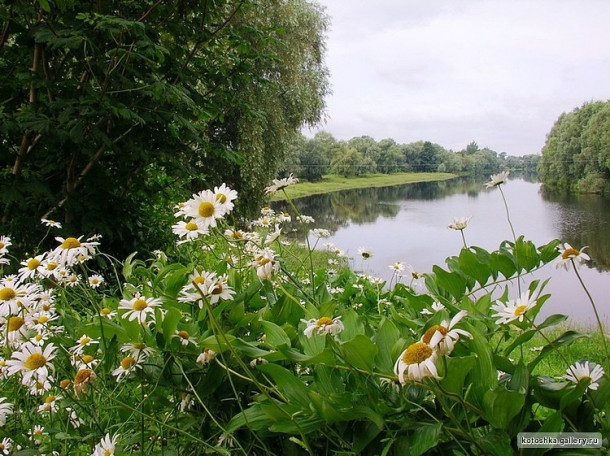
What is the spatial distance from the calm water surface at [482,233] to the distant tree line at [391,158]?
212cm

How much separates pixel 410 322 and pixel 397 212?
14581 millimetres

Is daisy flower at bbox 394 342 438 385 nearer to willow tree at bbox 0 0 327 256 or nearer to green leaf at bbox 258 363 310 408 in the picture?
green leaf at bbox 258 363 310 408

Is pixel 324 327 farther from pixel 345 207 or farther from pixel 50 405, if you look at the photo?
pixel 345 207

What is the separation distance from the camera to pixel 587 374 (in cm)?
46

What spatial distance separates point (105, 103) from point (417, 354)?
165 cm

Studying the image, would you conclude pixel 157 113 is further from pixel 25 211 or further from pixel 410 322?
pixel 410 322

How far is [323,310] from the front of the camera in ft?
1.92

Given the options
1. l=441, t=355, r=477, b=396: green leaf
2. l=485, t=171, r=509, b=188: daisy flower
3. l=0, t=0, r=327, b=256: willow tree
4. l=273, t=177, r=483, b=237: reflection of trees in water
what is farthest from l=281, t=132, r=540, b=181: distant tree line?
l=441, t=355, r=477, b=396: green leaf

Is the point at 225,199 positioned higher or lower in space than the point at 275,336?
higher

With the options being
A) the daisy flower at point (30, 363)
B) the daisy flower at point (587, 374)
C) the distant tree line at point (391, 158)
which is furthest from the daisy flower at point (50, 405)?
the distant tree line at point (391, 158)

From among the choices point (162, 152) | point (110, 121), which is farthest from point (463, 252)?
Result: point (110, 121)

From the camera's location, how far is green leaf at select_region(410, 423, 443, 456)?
0.43 meters

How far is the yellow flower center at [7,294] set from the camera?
0.70 m

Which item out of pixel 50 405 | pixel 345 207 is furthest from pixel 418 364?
pixel 345 207
